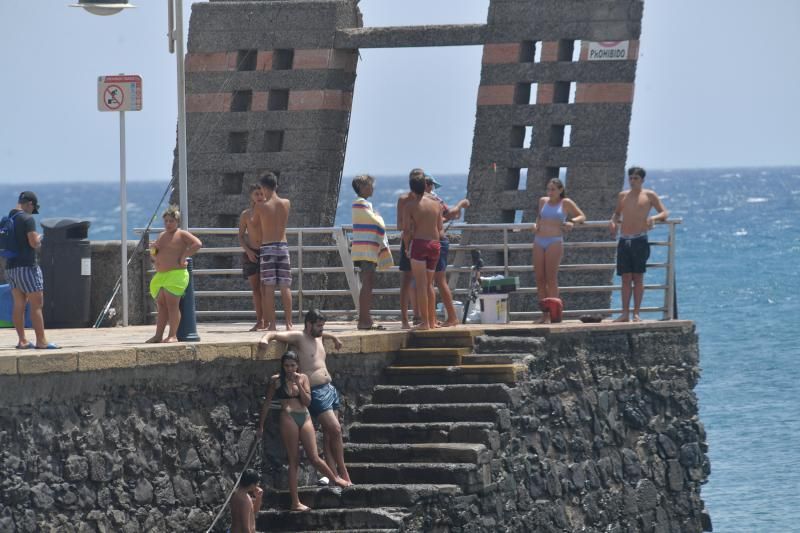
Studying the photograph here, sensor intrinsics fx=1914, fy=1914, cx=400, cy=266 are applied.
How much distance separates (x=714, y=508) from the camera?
28.8 m

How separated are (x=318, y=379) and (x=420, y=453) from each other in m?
1.07

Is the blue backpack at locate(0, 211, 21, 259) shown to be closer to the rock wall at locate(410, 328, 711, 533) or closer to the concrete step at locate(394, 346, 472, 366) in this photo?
the concrete step at locate(394, 346, 472, 366)

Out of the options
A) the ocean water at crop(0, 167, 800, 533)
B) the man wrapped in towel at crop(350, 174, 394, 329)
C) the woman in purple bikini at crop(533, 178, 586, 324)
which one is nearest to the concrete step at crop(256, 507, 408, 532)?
the man wrapped in towel at crop(350, 174, 394, 329)

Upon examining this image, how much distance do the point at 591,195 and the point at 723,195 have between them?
106 metres

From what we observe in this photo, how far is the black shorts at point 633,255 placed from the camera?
1858 cm

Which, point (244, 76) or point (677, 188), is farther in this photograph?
point (677, 188)

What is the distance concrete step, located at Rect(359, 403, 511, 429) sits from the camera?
1611cm

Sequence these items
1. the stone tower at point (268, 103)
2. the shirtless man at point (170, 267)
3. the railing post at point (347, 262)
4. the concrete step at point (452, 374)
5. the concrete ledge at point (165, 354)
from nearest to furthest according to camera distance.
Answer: the concrete ledge at point (165, 354)
the shirtless man at point (170, 267)
the concrete step at point (452, 374)
the railing post at point (347, 262)
the stone tower at point (268, 103)

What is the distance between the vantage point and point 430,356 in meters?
17.0

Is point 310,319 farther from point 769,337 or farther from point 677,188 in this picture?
point 677,188

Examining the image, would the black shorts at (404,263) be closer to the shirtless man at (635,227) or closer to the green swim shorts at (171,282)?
the shirtless man at (635,227)

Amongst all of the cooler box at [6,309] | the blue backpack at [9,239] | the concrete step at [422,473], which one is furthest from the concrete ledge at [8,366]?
the cooler box at [6,309]

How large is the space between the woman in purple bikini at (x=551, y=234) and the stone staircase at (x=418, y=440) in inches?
66.9

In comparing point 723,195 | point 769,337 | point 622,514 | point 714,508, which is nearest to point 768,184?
point 723,195
